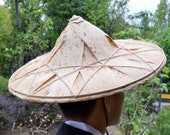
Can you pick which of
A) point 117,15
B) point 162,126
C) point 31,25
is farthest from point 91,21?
point 162,126

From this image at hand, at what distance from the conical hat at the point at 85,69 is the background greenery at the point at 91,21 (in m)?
1.67

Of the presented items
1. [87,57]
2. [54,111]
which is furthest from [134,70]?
[54,111]

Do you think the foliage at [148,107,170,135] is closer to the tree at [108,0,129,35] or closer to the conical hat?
the conical hat

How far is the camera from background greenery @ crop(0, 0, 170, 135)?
9.69 ft

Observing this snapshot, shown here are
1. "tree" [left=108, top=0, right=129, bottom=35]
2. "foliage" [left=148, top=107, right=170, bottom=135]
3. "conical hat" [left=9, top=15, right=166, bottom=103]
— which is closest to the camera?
"conical hat" [left=9, top=15, right=166, bottom=103]

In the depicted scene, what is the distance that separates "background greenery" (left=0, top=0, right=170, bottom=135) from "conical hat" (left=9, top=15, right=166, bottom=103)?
5.47ft

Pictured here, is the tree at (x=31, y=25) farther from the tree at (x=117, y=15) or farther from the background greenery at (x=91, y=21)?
the tree at (x=117, y=15)

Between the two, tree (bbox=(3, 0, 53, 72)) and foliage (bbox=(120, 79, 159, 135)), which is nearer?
foliage (bbox=(120, 79, 159, 135))

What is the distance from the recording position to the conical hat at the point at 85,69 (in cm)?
97

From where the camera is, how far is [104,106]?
1082mm

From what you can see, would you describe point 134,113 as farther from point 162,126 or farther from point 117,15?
point 117,15

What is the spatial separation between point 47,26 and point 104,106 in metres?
6.67

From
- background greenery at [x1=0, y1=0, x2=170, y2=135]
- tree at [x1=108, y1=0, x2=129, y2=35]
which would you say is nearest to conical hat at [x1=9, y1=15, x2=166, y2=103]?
background greenery at [x1=0, y1=0, x2=170, y2=135]

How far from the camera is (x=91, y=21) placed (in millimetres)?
9438
